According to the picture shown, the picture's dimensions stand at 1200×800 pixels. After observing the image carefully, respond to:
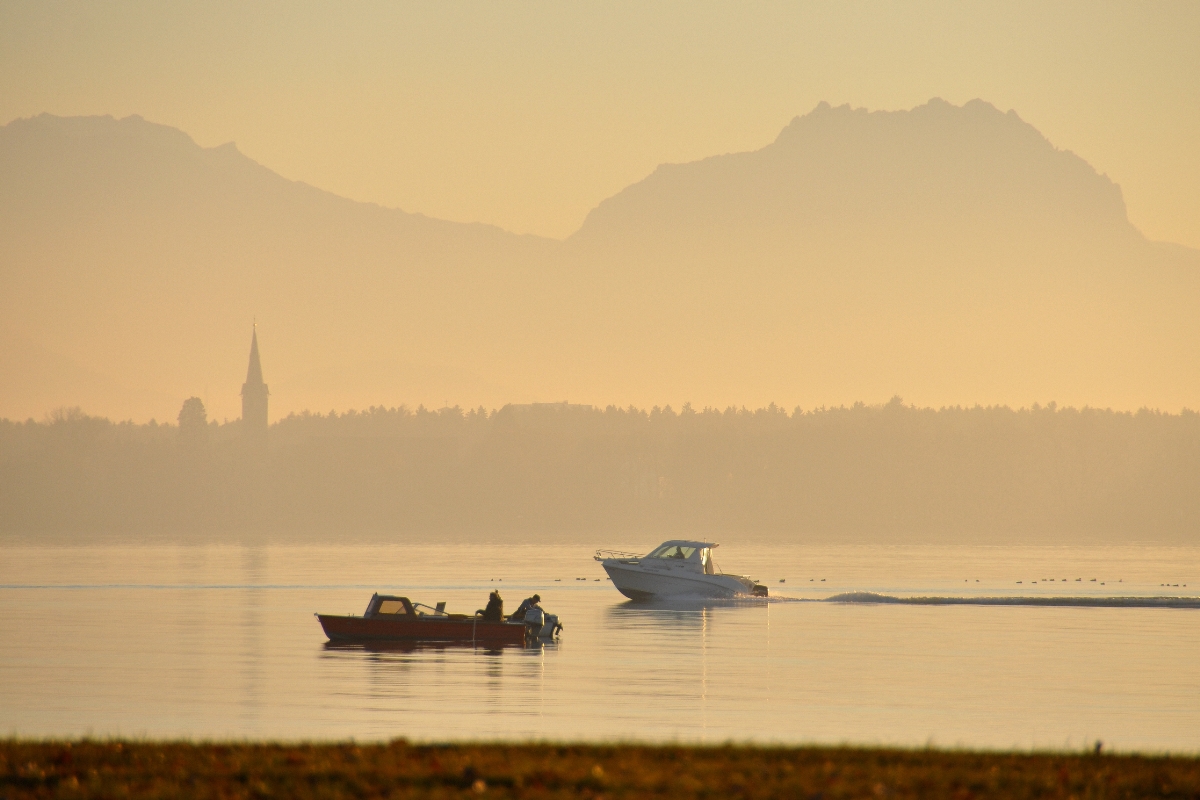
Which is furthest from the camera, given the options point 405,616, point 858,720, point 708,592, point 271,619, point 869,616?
point 708,592

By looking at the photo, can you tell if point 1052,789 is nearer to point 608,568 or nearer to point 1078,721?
point 1078,721

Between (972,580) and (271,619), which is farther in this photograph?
(972,580)

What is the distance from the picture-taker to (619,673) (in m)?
47.2

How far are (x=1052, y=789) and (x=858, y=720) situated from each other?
16.3 m

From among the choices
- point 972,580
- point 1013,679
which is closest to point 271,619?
point 1013,679

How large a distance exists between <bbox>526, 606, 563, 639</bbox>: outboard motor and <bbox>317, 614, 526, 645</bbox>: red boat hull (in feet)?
1.49

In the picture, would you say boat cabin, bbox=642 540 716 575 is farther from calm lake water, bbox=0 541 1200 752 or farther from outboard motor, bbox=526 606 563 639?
outboard motor, bbox=526 606 563 639

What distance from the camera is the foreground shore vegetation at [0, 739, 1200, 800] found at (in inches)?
749

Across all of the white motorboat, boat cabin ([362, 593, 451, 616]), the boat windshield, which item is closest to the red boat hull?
boat cabin ([362, 593, 451, 616])

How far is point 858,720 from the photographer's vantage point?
1409 inches

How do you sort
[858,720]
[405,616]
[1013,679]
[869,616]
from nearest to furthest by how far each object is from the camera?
[858,720] → [1013,679] → [405,616] → [869,616]

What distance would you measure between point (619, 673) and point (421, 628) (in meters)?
13.6

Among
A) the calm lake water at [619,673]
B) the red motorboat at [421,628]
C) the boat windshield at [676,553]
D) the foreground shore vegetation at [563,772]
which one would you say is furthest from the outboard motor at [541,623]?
the foreground shore vegetation at [563,772]

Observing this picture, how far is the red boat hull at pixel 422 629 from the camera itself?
190 feet
